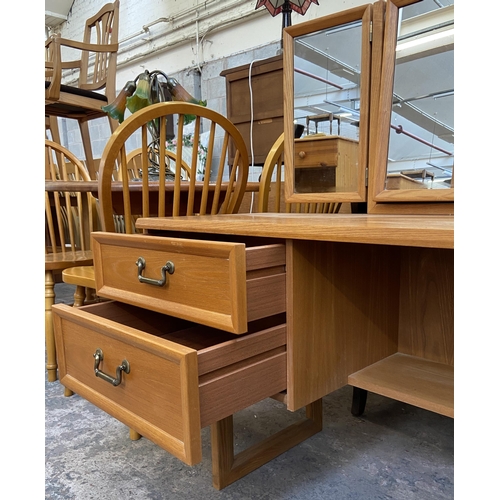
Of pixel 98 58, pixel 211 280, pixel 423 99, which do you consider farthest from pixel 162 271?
pixel 98 58

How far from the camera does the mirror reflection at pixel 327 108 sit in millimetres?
1008

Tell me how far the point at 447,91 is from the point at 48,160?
1.98 m

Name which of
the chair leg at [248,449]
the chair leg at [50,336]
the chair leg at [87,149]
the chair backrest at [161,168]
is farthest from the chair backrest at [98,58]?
the chair leg at [248,449]

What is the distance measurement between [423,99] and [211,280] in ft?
1.94

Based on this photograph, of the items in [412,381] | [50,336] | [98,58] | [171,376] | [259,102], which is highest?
[98,58]

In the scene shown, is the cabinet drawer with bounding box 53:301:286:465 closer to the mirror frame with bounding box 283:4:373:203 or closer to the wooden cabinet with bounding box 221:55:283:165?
the mirror frame with bounding box 283:4:373:203

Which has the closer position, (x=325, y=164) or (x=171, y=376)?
(x=171, y=376)

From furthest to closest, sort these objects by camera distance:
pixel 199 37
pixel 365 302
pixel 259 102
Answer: pixel 199 37, pixel 259 102, pixel 365 302

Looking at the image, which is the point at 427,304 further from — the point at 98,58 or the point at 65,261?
the point at 98,58

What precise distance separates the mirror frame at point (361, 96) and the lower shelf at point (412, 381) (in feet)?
1.24

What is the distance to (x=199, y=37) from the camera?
3.20 m

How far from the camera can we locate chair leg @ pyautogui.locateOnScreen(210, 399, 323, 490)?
Answer: 946 millimetres
